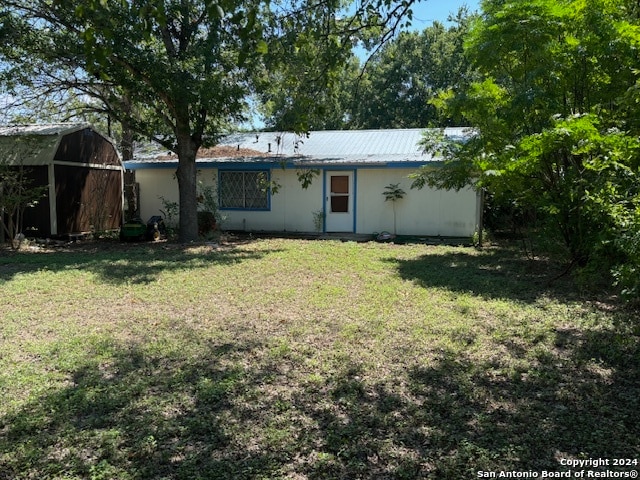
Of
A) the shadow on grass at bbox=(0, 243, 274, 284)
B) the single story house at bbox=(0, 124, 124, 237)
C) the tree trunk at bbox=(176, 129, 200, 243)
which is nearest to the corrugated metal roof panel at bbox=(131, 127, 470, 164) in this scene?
the single story house at bbox=(0, 124, 124, 237)

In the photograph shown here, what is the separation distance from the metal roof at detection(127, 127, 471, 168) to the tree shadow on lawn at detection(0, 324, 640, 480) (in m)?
9.45

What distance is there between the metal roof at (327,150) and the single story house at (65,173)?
1.41m

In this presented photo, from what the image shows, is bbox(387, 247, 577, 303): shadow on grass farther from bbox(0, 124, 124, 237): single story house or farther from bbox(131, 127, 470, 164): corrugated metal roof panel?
bbox(0, 124, 124, 237): single story house

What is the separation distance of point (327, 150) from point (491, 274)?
795cm

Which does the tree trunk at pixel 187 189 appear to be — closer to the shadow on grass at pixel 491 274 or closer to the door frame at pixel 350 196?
the door frame at pixel 350 196

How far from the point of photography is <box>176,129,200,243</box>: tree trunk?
12.2 meters

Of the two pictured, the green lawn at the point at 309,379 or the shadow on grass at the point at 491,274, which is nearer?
the green lawn at the point at 309,379

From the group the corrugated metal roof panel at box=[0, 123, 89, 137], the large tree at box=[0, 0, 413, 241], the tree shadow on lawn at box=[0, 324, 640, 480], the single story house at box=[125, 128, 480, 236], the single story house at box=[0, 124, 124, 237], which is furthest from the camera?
the single story house at box=[125, 128, 480, 236]

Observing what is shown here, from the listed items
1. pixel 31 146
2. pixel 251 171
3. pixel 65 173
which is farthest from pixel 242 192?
pixel 31 146

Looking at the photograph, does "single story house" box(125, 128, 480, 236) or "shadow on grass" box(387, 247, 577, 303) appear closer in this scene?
"shadow on grass" box(387, 247, 577, 303)

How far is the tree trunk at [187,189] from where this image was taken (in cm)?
1216

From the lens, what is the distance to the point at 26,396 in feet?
11.6

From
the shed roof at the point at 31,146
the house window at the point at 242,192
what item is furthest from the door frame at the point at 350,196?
the shed roof at the point at 31,146

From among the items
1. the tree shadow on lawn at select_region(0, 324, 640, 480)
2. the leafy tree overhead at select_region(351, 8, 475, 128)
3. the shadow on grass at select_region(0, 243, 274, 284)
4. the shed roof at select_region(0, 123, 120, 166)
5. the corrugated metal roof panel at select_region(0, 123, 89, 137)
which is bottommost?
the tree shadow on lawn at select_region(0, 324, 640, 480)
